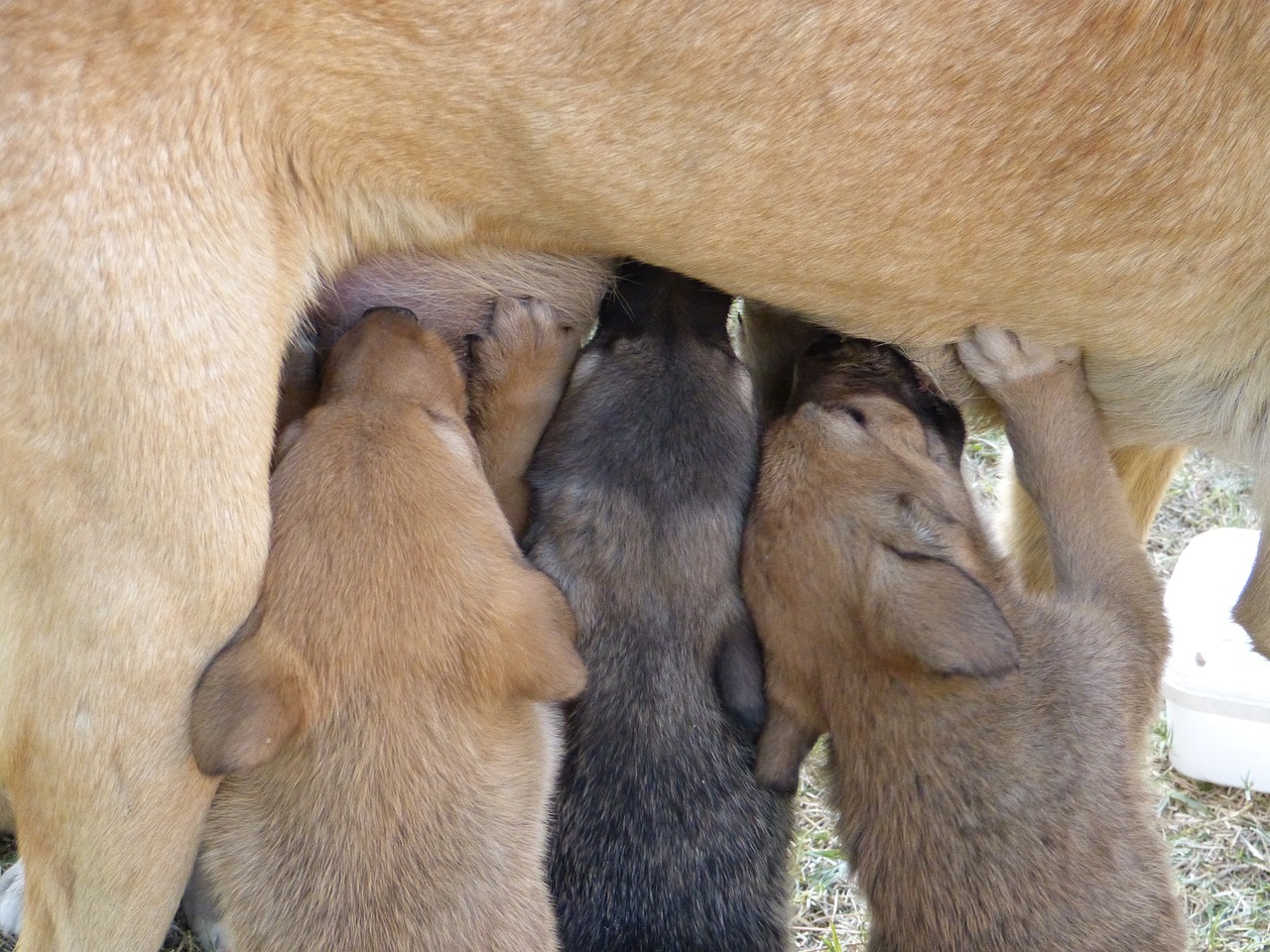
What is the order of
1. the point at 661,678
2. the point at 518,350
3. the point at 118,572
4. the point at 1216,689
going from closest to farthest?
the point at 118,572
the point at 661,678
the point at 518,350
the point at 1216,689

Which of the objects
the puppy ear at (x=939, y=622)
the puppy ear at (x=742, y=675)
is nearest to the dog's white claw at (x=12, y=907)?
the puppy ear at (x=742, y=675)

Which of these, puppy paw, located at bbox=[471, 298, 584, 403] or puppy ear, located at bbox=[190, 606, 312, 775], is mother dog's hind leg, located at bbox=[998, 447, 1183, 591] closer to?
puppy paw, located at bbox=[471, 298, 584, 403]

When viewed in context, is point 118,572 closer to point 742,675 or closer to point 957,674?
point 742,675

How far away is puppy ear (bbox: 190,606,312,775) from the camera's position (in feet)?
7.09

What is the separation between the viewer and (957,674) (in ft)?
7.34

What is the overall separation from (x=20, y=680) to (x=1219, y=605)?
9.82 feet

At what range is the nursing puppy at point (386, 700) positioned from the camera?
2283 mm

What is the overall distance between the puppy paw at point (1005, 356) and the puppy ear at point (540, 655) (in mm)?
913

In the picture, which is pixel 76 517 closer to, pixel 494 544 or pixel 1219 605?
pixel 494 544

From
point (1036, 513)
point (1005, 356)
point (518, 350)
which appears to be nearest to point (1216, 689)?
point (1036, 513)

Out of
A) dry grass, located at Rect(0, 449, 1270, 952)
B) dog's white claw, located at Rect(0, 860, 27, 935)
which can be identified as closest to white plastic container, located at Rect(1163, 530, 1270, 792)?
dry grass, located at Rect(0, 449, 1270, 952)

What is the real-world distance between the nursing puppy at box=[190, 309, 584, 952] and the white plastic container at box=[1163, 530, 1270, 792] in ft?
6.50

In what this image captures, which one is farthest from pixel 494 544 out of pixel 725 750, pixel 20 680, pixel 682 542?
pixel 20 680

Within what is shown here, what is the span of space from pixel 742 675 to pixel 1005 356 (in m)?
0.76
